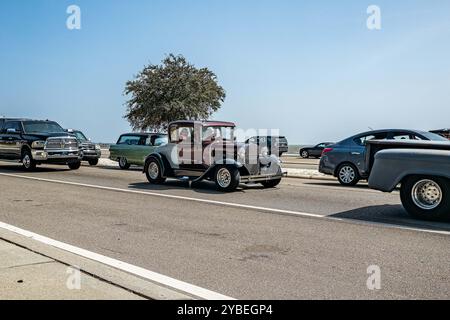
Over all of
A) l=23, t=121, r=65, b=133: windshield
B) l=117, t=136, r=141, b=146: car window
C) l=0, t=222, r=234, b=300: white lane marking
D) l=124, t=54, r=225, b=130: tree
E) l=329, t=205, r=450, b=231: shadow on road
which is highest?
l=124, t=54, r=225, b=130: tree

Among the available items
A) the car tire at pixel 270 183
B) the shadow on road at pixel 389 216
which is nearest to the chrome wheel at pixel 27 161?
the car tire at pixel 270 183

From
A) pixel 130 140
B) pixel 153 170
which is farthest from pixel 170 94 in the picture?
pixel 153 170

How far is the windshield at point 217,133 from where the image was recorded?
42.9 feet

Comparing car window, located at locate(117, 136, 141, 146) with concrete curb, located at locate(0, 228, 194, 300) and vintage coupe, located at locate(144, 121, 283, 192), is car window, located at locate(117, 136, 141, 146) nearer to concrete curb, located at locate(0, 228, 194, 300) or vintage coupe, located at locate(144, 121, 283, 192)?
vintage coupe, located at locate(144, 121, 283, 192)

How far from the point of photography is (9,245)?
6270 mm

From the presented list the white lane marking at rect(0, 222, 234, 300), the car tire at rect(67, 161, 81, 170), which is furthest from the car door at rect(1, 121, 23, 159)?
the white lane marking at rect(0, 222, 234, 300)

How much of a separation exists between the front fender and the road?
2.32ft

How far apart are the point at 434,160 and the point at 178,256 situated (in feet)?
15.1

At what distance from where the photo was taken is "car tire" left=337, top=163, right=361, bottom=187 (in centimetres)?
1435

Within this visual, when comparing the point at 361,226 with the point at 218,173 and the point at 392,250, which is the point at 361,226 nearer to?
the point at 392,250

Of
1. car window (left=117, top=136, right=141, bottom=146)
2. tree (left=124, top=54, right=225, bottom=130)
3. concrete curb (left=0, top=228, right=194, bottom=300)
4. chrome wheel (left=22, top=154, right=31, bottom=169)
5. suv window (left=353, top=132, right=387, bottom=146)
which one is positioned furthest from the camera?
tree (left=124, top=54, right=225, bottom=130)

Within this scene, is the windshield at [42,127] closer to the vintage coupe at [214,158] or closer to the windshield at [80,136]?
the windshield at [80,136]

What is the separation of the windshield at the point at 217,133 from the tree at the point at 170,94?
91.6 ft
